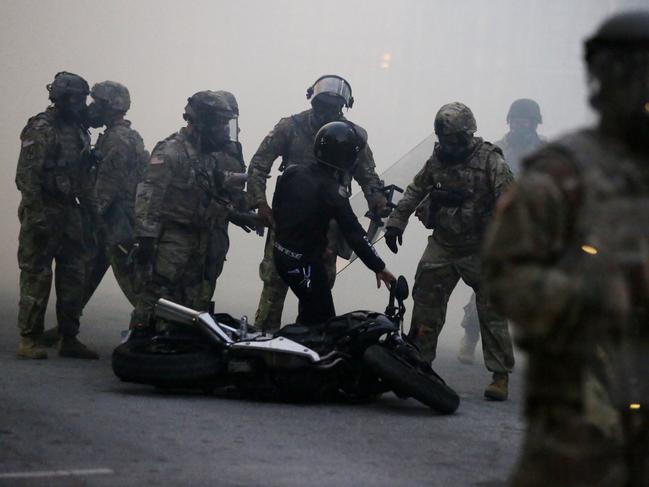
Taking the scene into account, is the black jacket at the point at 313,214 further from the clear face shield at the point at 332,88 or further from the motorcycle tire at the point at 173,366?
the clear face shield at the point at 332,88

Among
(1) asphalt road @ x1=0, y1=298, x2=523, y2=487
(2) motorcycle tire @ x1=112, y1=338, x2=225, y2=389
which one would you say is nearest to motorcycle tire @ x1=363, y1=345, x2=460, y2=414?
(1) asphalt road @ x1=0, y1=298, x2=523, y2=487

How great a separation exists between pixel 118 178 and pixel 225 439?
5035 mm

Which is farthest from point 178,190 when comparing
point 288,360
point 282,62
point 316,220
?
point 282,62

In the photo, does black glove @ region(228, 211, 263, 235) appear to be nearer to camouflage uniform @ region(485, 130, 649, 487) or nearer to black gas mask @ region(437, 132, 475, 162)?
black gas mask @ region(437, 132, 475, 162)

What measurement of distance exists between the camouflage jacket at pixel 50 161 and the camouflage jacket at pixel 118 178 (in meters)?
1.06

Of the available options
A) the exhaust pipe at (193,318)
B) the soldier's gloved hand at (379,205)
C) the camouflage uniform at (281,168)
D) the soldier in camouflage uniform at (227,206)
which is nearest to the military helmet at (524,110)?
the camouflage uniform at (281,168)

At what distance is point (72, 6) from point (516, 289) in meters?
21.6

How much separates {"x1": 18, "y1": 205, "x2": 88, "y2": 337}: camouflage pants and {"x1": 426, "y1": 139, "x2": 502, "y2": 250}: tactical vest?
2.67 m

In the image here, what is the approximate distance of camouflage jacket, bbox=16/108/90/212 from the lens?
9.20 meters

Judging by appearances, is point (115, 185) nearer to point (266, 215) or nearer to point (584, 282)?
point (266, 215)

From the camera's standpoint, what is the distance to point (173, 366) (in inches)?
291

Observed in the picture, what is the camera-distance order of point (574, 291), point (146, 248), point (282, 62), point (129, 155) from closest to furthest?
1. point (574, 291)
2. point (146, 248)
3. point (129, 155)
4. point (282, 62)

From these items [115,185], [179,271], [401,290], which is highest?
[115,185]

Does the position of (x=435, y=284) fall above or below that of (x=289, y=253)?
above
